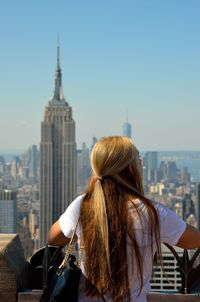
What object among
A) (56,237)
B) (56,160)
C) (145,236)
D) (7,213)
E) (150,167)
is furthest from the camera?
(150,167)

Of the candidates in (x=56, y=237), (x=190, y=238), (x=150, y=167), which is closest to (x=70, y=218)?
(x=56, y=237)

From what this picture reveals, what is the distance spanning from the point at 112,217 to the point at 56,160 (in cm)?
9592

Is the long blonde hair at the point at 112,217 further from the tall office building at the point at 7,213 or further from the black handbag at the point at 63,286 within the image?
the tall office building at the point at 7,213

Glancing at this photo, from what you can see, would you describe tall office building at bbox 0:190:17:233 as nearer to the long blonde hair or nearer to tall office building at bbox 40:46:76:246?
tall office building at bbox 40:46:76:246

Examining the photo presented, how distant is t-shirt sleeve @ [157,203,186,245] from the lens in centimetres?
205

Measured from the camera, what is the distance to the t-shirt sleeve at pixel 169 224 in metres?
2.05

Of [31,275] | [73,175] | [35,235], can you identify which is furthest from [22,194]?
[31,275]

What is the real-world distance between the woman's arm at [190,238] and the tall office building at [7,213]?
81455 millimetres

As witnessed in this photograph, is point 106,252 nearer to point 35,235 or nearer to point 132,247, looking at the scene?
point 132,247

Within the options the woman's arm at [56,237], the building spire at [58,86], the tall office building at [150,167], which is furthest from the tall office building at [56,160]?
the woman's arm at [56,237]

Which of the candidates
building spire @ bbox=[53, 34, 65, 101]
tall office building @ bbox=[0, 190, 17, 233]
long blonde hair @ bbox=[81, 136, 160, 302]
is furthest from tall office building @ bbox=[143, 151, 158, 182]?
long blonde hair @ bbox=[81, 136, 160, 302]

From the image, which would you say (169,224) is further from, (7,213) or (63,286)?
(7,213)

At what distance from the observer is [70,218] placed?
6.95ft

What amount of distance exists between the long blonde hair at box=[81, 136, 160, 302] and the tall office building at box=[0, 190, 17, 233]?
81461 millimetres
